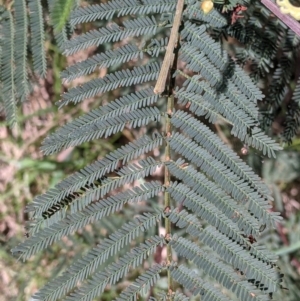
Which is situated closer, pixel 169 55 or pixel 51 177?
pixel 169 55

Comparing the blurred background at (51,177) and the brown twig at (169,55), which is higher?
the brown twig at (169,55)

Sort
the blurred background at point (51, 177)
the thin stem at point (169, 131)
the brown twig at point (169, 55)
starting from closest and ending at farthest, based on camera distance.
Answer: the brown twig at point (169, 55) → the thin stem at point (169, 131) → the blurred background at point (51, 177)

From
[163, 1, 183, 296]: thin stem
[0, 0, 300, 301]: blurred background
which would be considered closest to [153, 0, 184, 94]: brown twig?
[163, 1, 183, 296]: thin stem

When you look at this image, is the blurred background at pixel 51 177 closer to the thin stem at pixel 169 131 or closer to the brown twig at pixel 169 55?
the thin stem at pixel 169 131

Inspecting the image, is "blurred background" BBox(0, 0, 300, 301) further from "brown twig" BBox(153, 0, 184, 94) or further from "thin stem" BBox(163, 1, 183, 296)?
"brown twig" BBox(153, 0, 184, 94)

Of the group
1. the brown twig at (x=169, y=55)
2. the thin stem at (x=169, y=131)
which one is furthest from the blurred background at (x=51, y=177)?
the brown twig at (x=169, y=55)

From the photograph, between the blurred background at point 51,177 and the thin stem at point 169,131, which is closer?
the thin stem at point 169,131

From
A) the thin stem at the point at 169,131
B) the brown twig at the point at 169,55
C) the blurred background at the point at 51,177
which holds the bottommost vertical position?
the blurred background at the point at 51,177

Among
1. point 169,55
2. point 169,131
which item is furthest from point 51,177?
point 169,55

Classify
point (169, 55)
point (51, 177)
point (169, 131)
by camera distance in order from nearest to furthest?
point (169, 55), point (169, 131), point (51, 177)

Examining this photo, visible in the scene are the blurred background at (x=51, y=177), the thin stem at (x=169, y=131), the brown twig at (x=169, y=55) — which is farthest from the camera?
the blurred background at (x=51, y=177)

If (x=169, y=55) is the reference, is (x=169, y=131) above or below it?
below

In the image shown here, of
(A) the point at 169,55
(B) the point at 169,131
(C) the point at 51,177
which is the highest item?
(A) the point at 169,55

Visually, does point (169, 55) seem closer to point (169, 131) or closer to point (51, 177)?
point (169, 131)
